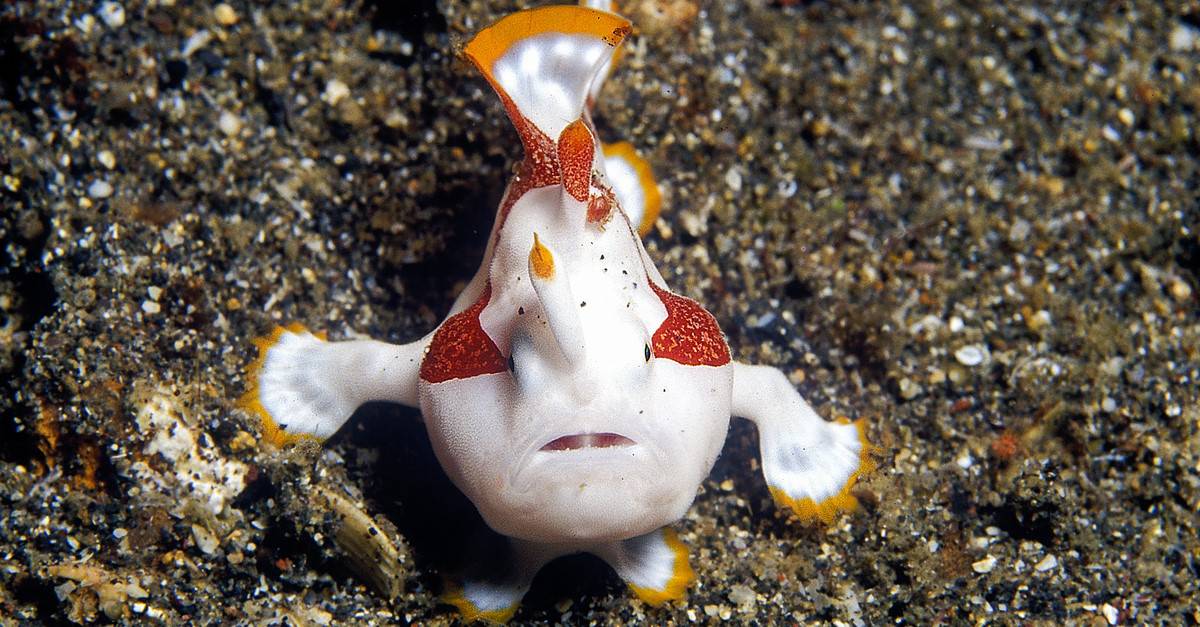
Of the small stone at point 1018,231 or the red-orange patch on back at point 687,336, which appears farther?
the small stone at point 1018,231

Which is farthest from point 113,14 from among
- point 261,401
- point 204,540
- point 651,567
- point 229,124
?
point 651,567

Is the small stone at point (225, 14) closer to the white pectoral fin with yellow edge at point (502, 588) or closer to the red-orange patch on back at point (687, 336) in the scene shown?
the red-orange patch on back at point (687, 336)

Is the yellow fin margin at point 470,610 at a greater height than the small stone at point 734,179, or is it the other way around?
the small stone at point 734,179

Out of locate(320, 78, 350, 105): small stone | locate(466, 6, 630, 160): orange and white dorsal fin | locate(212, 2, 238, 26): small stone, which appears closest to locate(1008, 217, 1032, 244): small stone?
locate(466, 6, 630, 160): orange and white dorsal fin

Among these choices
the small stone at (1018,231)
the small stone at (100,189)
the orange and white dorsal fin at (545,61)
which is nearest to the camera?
the orange and white dorsal fin at (545,61)

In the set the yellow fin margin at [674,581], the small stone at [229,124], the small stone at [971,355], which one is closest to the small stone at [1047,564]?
the small stone at [971,355]

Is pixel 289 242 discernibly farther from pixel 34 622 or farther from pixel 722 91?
pixel 722 91

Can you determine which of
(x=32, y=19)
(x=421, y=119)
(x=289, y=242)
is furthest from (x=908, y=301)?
(x=32, y=19)
